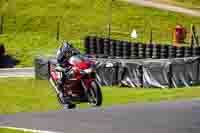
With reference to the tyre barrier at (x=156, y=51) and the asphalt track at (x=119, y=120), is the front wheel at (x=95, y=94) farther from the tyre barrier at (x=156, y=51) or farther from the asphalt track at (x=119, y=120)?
the tyre barrier at (x=156, y=51)

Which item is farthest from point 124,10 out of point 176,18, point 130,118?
point 130,118

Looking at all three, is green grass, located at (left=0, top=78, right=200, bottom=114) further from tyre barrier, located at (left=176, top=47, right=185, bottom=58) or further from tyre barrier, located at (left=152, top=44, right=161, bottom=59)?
tyre barrier, located at (left=152, top=44, right=161, bottom=59)

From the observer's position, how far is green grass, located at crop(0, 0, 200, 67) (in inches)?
1667

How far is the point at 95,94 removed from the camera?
1602cm

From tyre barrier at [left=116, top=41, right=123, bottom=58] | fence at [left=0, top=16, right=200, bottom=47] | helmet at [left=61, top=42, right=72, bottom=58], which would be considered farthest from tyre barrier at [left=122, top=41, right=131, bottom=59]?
helmet at [left=61, top=42, right=72, bottom=58]

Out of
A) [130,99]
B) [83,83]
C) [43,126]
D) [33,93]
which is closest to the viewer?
[43,126]

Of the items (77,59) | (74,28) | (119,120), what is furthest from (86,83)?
(74,28)

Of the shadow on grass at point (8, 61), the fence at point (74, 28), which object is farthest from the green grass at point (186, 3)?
the shadow on grass at point (8, 61)

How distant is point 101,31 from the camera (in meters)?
46.8

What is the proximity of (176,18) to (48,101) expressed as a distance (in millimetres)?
32709

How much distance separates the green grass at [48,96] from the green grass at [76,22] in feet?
53.3

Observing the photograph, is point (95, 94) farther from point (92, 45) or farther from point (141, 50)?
point (92, 45)

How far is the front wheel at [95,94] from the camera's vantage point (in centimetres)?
1598

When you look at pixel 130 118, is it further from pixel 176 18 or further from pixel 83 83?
pixel 176 18
